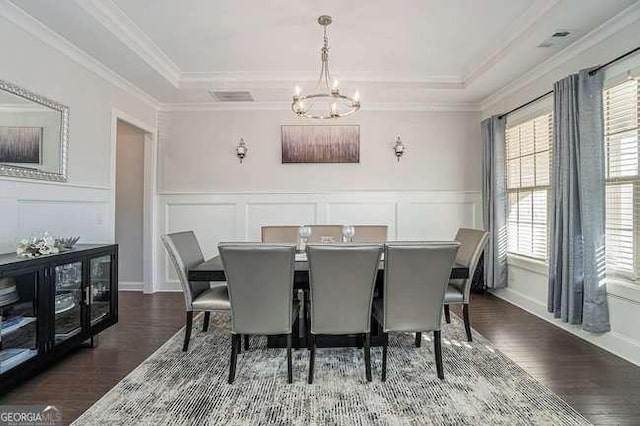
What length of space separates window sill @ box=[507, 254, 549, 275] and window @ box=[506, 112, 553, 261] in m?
0.06

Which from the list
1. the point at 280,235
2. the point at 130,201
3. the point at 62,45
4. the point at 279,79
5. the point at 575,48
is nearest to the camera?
the point at 62,45

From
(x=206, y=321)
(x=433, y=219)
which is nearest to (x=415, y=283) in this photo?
(x=206, y=321)

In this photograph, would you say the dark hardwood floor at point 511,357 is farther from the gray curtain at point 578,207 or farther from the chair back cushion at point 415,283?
the chair back cushion at point 415,283

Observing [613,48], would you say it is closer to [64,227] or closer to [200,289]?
[200,289]

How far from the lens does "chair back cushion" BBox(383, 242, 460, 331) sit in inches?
88.7

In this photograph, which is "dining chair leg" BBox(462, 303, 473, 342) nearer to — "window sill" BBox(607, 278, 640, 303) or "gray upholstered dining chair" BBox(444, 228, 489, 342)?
"gray upholstered dining chair" BBox(444, 228, 489, 342)

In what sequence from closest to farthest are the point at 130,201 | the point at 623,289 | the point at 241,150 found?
the point at 623,289, the point at 241,150, the point at 130,201

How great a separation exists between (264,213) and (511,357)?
11.0 ft

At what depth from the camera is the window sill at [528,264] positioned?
374 cm

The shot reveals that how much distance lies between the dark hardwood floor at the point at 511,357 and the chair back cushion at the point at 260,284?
3.40 feet

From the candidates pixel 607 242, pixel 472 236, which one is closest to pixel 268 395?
pixel 472 236

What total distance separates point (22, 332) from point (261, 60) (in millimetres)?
3148

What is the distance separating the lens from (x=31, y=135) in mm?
2771

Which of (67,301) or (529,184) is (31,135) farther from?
(529,184)
